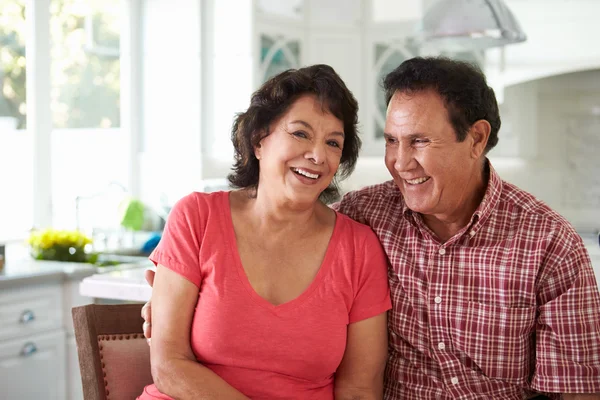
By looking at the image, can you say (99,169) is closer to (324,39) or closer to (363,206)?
(324,39)

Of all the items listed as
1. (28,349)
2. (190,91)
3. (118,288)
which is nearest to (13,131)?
(190,91)

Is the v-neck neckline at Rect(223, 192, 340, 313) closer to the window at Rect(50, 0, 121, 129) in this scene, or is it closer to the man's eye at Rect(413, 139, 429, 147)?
the man's eye at Rect(413, 139, 429, 147)

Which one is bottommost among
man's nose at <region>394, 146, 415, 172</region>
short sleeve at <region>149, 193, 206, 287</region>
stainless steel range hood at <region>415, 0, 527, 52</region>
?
short sleeve at <region>149, 193, 206, 287</region>

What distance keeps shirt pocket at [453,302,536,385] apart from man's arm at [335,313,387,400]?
172 millimetres

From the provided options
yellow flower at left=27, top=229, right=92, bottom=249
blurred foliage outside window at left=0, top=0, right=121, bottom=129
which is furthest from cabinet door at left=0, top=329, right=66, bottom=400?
blurred foliage outside window at left=0, top=0, right=121, bottom=129

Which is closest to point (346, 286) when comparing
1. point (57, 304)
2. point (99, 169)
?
point (57, 304)

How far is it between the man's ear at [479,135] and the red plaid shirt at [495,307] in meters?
0.06

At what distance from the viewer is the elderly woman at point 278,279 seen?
1.76 m

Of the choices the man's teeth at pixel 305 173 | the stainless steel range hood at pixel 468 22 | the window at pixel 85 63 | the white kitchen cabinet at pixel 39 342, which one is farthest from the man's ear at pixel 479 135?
the window at pixel 85 63

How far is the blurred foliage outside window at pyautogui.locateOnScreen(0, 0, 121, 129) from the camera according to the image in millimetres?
3967

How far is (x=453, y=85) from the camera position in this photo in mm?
1818

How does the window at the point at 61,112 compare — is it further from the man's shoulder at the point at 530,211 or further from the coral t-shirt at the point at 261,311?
the man's shoulder at the point at 530,211

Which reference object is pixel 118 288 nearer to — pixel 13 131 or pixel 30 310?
pixel 30 310

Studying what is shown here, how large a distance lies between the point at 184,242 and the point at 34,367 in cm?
177
